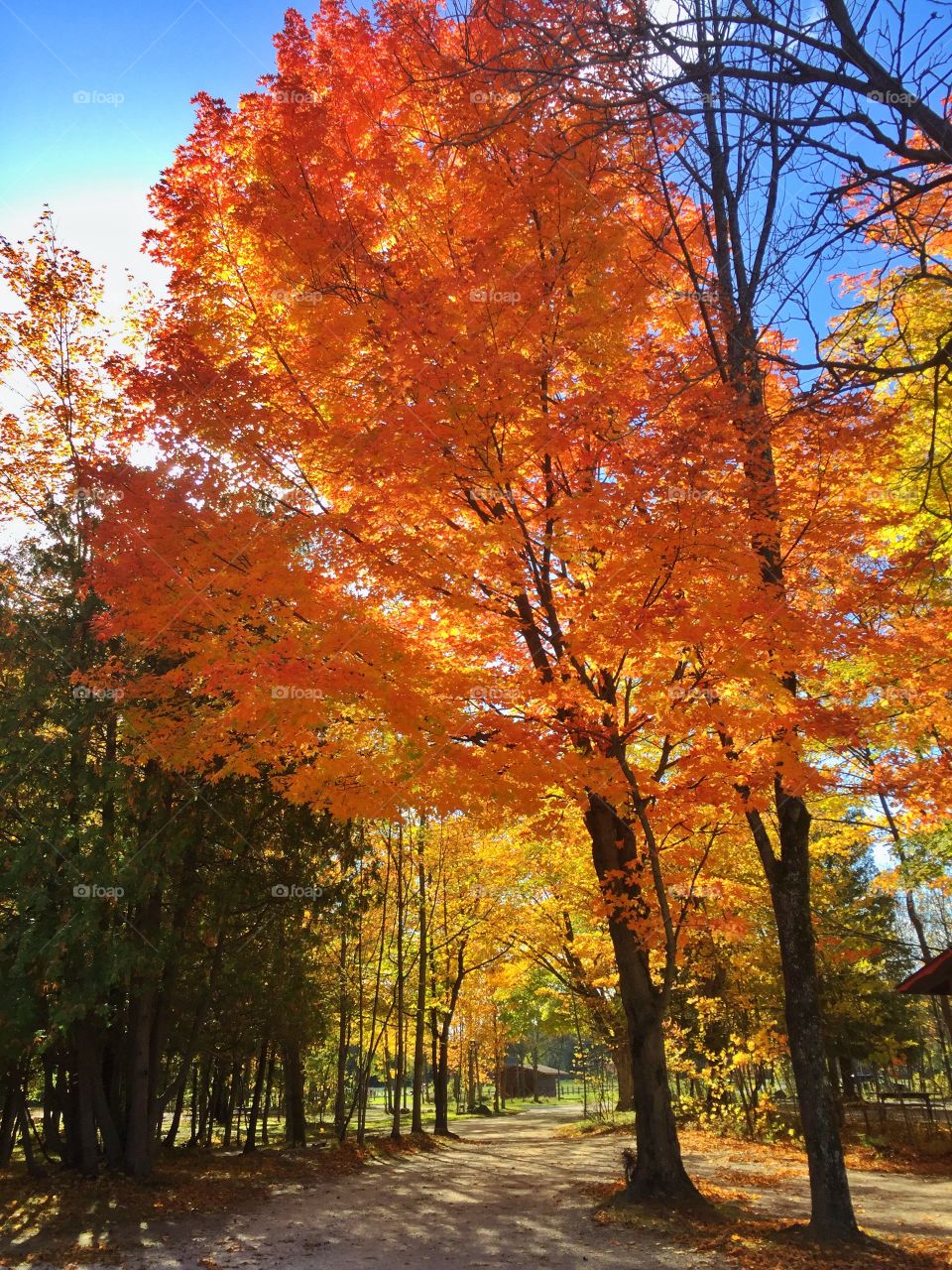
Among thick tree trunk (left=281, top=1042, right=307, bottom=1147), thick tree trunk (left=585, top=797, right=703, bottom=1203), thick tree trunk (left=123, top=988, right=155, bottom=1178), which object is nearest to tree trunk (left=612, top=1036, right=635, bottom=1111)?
thick tree trunk (left=281, top=1042, right=307, bottom=1147)

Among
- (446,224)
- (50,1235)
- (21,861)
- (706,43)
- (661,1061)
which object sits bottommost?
(50,1235)

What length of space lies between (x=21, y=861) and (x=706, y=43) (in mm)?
10719

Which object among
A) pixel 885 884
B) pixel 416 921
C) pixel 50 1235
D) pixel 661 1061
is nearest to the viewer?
pixel 50 1235

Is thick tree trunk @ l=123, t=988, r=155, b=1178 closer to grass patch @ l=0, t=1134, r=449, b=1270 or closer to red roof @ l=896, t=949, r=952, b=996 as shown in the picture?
grass patch @ l=0, t=1134, r=449, b=1270

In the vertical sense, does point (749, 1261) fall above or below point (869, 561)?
below

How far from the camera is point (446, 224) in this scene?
26.3 ft

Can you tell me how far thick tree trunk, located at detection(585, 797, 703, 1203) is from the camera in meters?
9.02

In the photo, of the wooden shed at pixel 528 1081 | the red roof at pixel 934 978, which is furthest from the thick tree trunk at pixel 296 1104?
the wooden shed at pixel 528 1081

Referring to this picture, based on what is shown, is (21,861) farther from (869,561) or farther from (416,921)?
(416,921)

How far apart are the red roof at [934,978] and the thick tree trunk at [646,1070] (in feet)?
8.98

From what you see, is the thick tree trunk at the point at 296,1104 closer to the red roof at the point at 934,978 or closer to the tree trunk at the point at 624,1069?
the tree trunk at the point at 624,1069

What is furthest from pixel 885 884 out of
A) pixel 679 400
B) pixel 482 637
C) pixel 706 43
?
pixel 706 43

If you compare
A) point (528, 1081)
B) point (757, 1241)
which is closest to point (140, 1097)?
point (757, 1241)

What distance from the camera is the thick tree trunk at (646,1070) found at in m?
9.02
